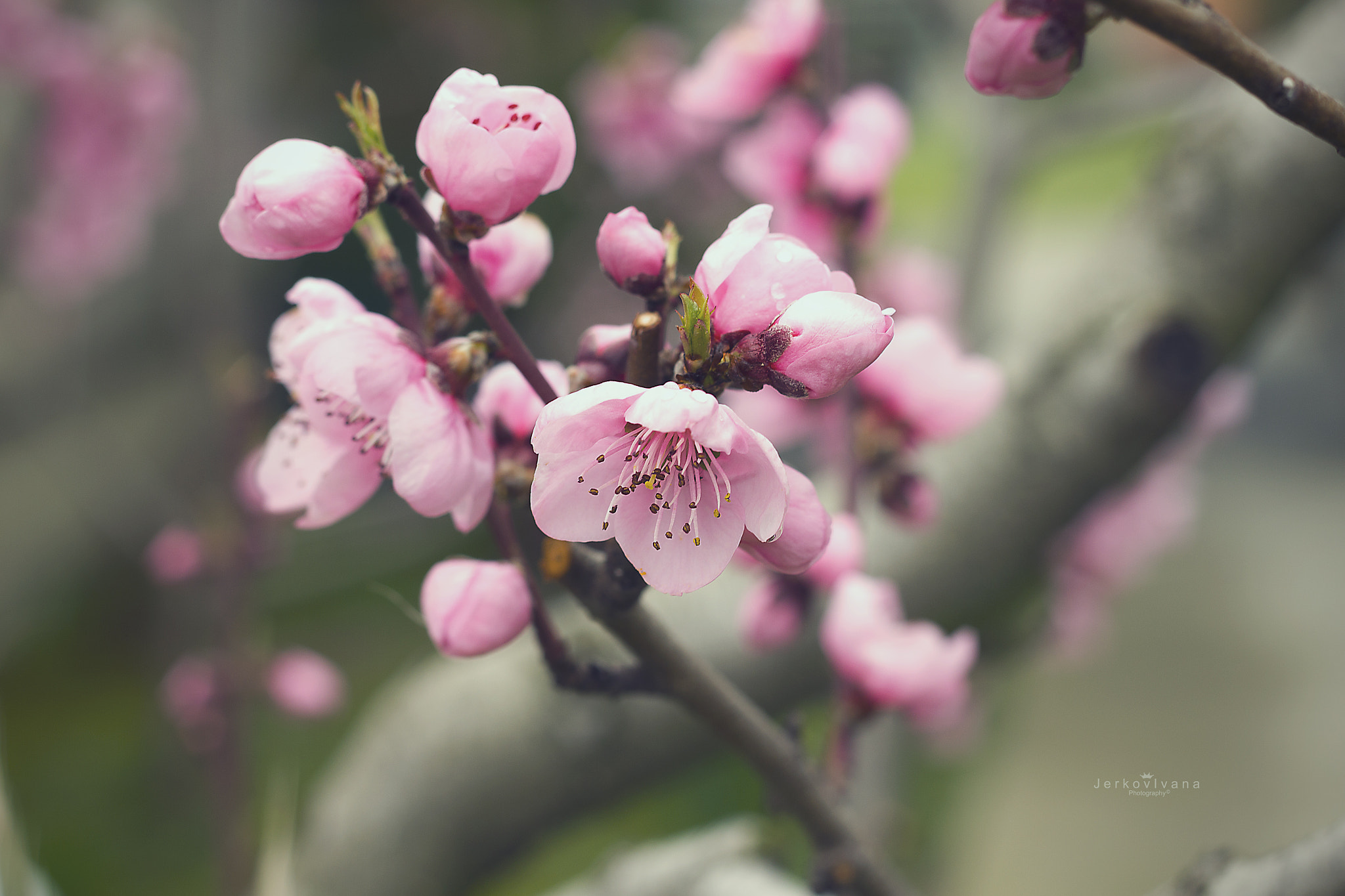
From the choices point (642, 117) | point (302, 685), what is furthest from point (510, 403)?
point (642, 117)

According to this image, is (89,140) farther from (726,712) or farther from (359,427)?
(726,712)

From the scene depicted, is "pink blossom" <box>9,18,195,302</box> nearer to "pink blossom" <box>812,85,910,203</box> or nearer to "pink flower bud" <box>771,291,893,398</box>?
"pink blossom" <box>812,85,910,203</box>

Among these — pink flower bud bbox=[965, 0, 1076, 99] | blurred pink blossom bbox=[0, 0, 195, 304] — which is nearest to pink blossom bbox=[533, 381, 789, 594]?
pink flower bud bbox=[965, 0, 1076, 99]

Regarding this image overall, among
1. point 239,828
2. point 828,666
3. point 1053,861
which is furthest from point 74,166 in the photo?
point 1053,861

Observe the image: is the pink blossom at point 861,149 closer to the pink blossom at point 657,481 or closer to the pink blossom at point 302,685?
the pink blossom at point 657,481

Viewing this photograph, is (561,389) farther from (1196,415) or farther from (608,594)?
(1196,415)

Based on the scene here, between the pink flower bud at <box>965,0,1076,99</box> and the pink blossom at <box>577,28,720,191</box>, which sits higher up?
the pink flower bud at <box>965,0,1076,99</box>
